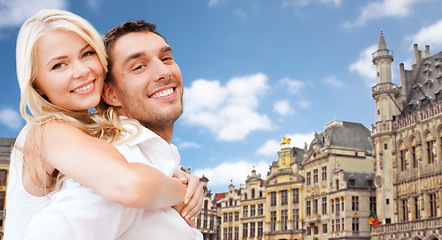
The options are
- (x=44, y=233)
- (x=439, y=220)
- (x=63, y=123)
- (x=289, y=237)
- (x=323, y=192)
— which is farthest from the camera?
(x=289, y=237)

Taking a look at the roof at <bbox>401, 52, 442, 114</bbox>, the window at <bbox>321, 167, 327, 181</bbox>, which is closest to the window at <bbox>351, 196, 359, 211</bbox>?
the window at <bbox>321, 167, 327, 181</bbox>

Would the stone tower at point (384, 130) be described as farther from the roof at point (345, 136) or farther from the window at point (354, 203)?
the roof at point (345, 136)

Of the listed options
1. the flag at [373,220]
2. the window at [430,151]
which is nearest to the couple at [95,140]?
the window at [430,151]

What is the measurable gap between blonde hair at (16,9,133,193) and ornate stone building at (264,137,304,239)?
Result: 39859 millimetres

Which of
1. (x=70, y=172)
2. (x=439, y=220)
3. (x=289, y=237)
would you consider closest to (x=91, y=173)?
(x=70, y=172)

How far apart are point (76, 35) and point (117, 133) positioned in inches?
15.4

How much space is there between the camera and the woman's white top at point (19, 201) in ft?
5.76

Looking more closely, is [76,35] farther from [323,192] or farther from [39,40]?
[323,192]

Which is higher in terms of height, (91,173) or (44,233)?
(91,173)

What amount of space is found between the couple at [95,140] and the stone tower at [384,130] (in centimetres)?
3225

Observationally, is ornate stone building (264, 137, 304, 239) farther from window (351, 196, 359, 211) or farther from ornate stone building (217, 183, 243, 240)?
window (351, 196, 359, 211)

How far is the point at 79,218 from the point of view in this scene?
1438 mm

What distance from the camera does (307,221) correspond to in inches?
1549

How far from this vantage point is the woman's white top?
1.76 metres
